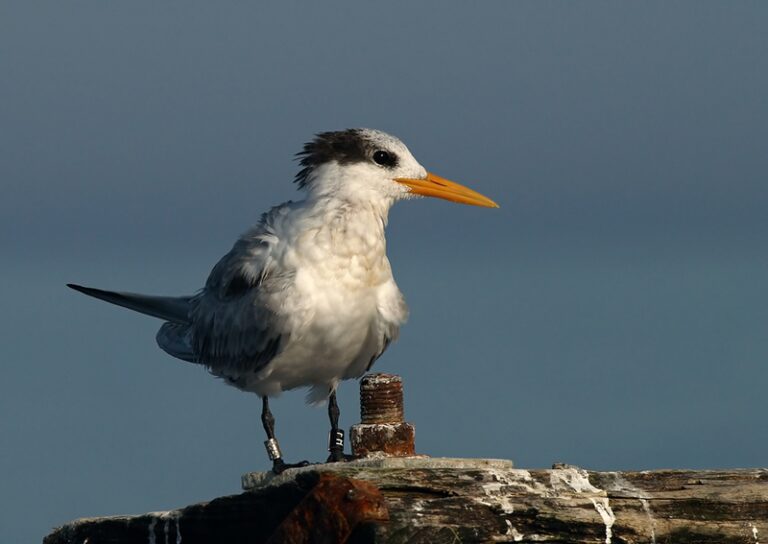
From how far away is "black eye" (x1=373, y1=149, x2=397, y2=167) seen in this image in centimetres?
1338

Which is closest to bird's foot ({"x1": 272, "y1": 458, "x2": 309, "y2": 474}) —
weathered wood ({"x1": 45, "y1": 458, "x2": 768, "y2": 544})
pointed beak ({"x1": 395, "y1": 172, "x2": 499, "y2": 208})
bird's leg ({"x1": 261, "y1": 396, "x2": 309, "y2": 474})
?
bird's leg ({"x1": 261, "y1": 396, "x2": 309, "y2": 474})

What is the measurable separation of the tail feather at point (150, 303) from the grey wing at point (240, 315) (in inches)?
29.0

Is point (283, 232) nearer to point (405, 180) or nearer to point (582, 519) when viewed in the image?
point (405, 180)

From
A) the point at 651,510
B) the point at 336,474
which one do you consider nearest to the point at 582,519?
the point at 651,510

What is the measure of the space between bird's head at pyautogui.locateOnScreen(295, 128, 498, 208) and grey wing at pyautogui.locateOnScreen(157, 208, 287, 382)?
2.72ft

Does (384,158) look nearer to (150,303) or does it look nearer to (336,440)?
(336,440)

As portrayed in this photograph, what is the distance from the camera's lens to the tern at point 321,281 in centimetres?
1288

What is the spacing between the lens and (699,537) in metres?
10.1

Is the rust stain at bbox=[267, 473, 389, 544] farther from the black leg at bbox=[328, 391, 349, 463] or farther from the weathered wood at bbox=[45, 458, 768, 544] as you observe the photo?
the black leg at bbox=[328, 391, 349, 463]

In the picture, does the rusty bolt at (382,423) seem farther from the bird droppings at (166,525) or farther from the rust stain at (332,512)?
the rust stain at (332,512)

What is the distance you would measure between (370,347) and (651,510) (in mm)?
4175

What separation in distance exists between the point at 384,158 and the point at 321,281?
4.88 feet

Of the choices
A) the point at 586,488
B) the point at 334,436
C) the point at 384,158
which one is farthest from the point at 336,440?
the point at 586,488

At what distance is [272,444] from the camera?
1341cm
